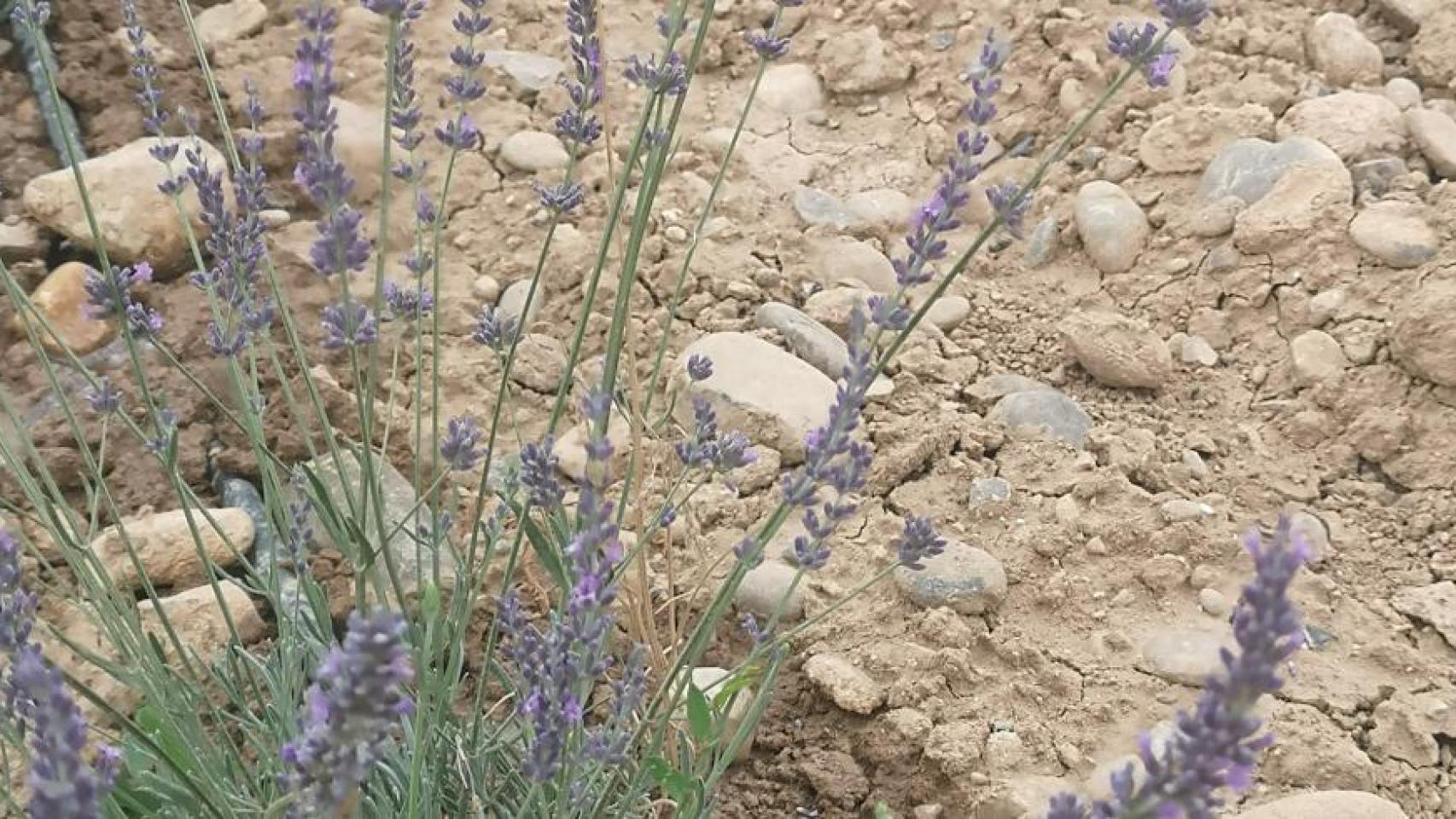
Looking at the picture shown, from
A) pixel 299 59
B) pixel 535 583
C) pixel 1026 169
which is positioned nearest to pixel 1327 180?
pixel 1026 169

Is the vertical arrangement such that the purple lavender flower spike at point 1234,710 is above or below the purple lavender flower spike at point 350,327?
above

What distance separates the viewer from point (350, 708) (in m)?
0.85

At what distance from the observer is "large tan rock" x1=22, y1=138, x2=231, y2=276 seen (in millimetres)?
3002

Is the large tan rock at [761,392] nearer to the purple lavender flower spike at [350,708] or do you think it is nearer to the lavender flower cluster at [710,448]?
the lavender flower cluster at [710,448]

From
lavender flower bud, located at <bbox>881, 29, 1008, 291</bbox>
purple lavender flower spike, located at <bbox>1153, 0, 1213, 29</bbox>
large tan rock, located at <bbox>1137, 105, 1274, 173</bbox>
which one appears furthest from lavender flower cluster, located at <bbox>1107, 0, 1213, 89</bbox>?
large tan rock, located at <bbox>1137, 105, 1274, 173</bbox>

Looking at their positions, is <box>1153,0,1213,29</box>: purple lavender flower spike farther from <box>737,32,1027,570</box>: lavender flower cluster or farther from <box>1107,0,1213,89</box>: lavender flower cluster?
<box>737,32,1027,570</box>: lavender flower cluster

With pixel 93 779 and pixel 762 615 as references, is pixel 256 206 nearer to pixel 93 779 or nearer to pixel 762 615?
pixel 93 779

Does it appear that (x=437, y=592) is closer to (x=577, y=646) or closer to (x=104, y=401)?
(x=577, y=646)

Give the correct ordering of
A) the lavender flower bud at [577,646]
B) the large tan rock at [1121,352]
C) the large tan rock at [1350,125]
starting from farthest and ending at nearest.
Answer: the large tan rock at [1350,125] → the large tan rock at [1121,352] → the lavender flower bud at [577,646]

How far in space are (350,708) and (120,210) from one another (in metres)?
2.55

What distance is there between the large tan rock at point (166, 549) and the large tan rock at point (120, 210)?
2.92 ft

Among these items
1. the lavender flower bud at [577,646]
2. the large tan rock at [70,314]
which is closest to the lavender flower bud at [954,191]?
the lavender flower bud at [577,646]

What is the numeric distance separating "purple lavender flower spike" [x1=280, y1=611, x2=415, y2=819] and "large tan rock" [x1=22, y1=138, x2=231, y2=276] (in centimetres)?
232

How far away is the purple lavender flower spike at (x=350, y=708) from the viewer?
0.83 meters
